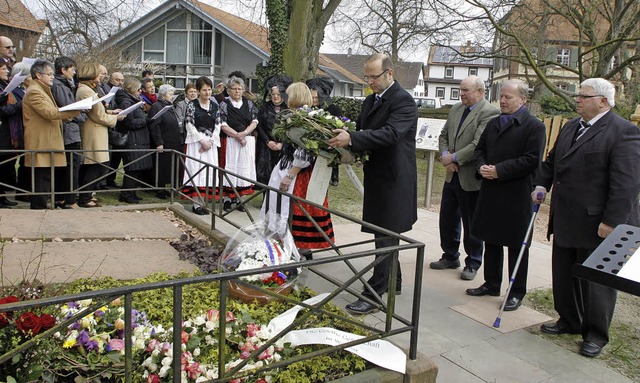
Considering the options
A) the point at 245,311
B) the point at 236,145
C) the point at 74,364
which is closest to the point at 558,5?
the point at 236,145

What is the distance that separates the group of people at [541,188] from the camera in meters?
3.85

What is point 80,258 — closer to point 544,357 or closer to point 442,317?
point 442,317

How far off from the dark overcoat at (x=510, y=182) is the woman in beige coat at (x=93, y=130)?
5091mm

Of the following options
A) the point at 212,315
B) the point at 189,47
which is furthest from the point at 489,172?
the point at 189,47

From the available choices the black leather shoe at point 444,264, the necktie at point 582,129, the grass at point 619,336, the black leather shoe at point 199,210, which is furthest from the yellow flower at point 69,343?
the black leather shoe at point 199,210

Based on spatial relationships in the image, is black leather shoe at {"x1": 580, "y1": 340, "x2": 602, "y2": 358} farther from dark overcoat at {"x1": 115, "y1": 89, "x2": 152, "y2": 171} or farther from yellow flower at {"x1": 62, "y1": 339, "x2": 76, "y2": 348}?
dark overcoat at {"x1": 115, "y1": 89, "x2": 152, "y2": 171}

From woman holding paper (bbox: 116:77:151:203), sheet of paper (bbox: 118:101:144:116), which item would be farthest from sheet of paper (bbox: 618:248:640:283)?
woman holding paper (bbox: 116:77:151:203)

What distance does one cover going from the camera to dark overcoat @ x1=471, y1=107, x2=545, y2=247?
455cm

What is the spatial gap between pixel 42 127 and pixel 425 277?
4.95 metres

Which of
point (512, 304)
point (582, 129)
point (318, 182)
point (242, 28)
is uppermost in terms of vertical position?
point (242, 28)

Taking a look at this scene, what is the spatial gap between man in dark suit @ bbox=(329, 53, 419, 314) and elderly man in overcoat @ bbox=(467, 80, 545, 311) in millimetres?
703

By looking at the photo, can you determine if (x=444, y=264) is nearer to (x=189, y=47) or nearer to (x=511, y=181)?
(x=511, y=181)

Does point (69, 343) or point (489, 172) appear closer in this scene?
point (69, 343)

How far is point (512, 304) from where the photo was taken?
184 inches
